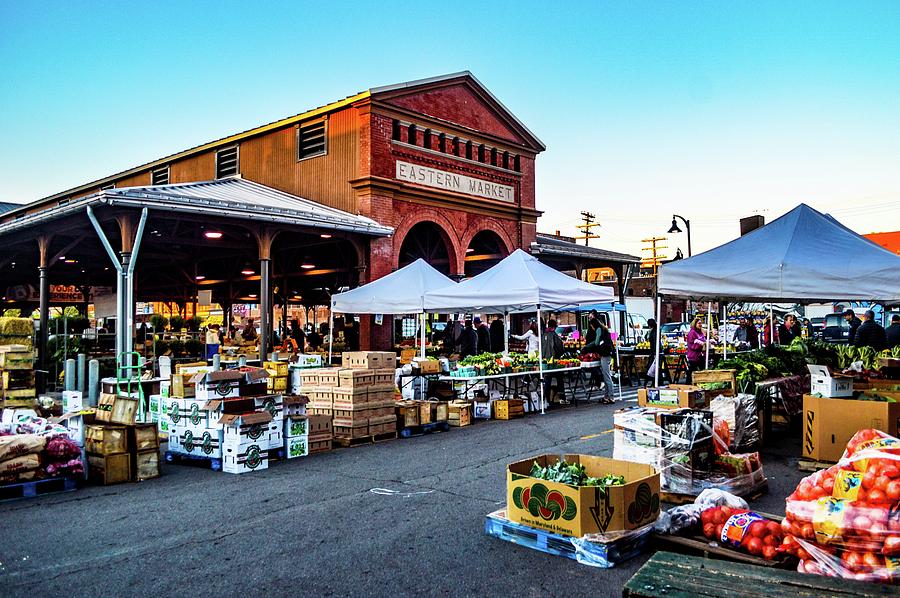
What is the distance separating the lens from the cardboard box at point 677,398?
777 cm

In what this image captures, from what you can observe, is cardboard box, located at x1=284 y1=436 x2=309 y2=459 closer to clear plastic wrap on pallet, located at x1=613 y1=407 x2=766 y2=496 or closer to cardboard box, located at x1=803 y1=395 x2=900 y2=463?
clear plastic wrap on pallet, located at x1=613 y1=407 x2=766 y2=496

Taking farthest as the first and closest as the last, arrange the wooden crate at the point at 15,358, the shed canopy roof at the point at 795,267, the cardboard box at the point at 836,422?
the wooden crate at the point at 15,358
the shed canopy roof at the point at 795,267
the cardboard box at the point at 836,422

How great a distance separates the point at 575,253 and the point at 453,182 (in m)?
6.28

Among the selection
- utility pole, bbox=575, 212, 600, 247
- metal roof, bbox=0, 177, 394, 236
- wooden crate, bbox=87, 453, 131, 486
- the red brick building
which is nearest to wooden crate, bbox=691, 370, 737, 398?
wooden crate, bbox=87, 453, 131, 486

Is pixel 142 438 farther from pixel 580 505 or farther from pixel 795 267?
pixel 795 267

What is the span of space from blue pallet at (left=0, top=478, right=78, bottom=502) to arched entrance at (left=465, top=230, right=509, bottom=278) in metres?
17.5

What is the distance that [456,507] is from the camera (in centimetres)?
636

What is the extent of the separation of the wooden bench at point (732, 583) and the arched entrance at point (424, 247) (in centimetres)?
2025

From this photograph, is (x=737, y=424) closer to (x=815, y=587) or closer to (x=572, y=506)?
(x=572, y=506)

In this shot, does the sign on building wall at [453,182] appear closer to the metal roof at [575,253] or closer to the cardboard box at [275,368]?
the metal roof at [575,253]

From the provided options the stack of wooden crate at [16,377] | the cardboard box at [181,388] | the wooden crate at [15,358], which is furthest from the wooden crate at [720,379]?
the wooden crate at [15,358]

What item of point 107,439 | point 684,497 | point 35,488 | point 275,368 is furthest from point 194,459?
point 684,497

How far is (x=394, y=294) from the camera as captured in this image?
15125mm

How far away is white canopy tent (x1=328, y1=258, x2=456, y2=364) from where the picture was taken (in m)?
14.9
